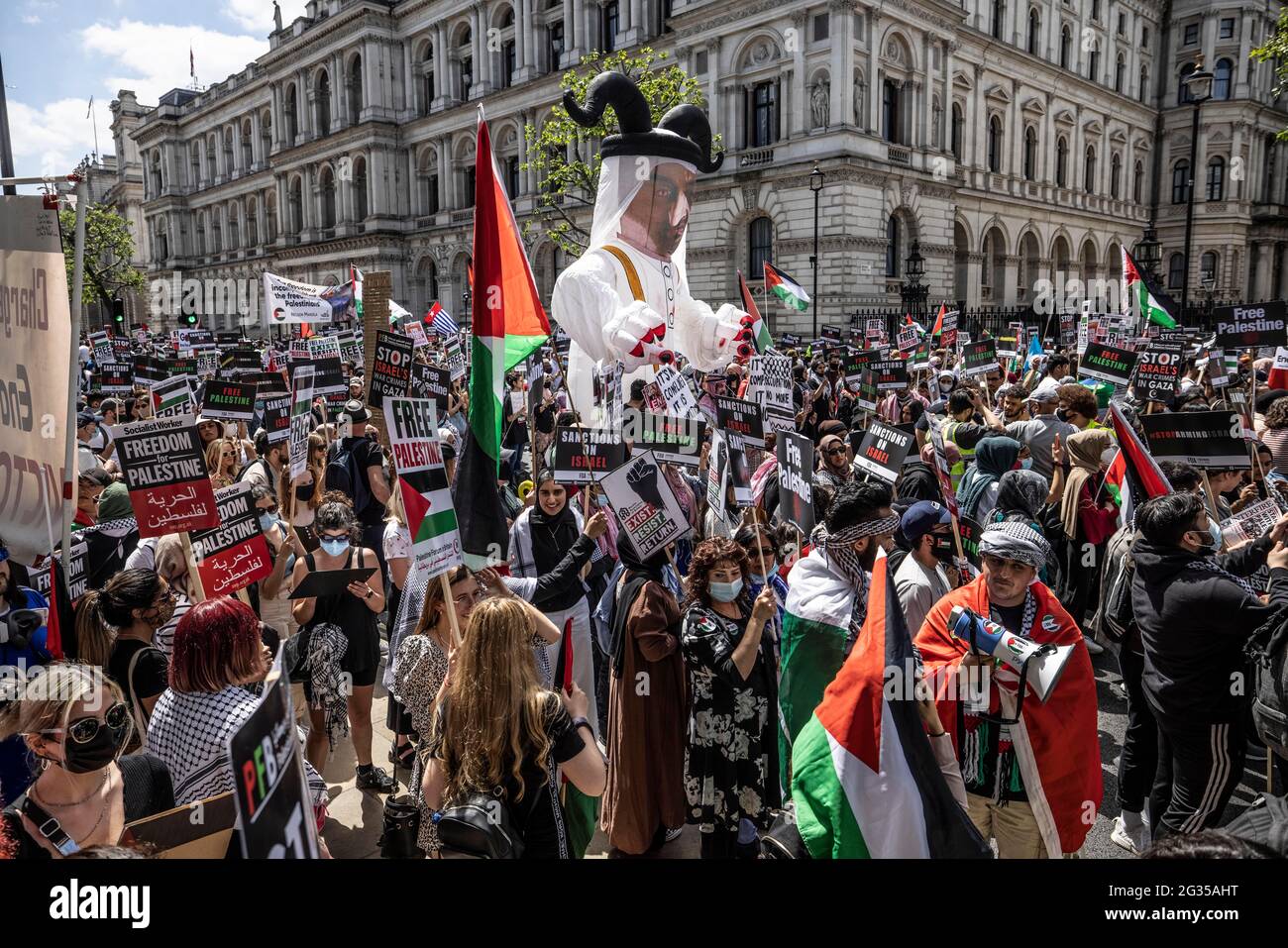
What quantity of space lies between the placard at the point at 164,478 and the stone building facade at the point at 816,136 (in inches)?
869

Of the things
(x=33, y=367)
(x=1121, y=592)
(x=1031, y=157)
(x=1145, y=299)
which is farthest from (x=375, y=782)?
(x=1031, y=157)

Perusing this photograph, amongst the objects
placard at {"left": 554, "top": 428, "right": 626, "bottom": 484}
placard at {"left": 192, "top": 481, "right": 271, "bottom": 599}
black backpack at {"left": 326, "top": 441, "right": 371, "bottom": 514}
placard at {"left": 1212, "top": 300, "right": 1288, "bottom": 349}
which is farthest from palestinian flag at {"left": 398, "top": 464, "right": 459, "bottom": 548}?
A: placard at {"left": 1212, "top": 300, "right": 1288, "bottom": 349}

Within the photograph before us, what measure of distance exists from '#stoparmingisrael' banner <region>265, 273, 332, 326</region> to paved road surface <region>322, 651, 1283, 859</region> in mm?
11284

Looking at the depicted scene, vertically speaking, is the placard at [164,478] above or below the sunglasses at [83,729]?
above

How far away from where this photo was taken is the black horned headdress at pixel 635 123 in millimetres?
8406

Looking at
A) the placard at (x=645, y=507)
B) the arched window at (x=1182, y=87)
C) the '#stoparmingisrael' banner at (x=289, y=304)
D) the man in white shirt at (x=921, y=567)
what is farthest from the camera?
the arched window at (x=1182, y=87)

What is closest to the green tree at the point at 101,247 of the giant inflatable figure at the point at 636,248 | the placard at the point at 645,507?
the giant inflatable figure at the point at 636,248

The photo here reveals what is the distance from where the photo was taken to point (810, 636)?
3.75 m

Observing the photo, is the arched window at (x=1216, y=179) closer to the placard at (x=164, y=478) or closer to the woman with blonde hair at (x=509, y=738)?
the placard at (x=164, y=478)

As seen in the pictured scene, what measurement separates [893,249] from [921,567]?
3056 cm

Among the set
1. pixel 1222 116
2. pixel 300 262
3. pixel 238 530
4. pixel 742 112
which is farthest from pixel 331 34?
pixel 238 530

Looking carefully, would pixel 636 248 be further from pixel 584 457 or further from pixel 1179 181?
pixel 1179 181

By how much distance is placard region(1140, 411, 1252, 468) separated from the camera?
461 cm
